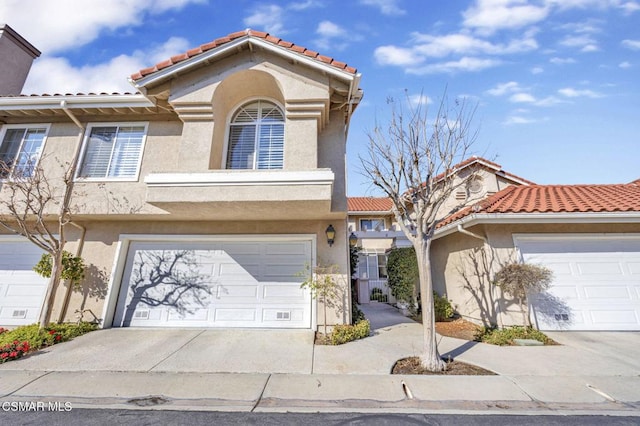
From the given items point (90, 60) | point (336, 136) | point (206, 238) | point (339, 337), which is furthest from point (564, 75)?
point (90, 60)

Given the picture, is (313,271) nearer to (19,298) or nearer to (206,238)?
(206,238)

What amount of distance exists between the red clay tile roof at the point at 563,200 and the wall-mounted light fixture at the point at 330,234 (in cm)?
425

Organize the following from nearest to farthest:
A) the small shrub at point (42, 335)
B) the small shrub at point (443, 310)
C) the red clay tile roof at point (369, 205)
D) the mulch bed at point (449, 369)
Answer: the mulch bed at point (449, 369) → the small shrub at point (42, 335) → the small shrub at point (443, 310) → the red clay tile roof at point (369, 205)

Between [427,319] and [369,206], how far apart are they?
56.8ft

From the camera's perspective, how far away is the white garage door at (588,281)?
7.46 meters

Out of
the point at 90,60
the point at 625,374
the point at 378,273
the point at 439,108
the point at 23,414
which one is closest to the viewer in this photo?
the point at 23,414

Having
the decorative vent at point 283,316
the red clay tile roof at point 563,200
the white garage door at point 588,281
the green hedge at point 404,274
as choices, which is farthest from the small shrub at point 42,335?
the white garage door at point 588,281

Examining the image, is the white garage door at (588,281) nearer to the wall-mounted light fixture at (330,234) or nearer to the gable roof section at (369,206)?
the wall-mounted light fixture at (330,234)

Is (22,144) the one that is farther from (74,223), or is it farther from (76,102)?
(74,223)

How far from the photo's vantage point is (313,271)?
24.6 ft

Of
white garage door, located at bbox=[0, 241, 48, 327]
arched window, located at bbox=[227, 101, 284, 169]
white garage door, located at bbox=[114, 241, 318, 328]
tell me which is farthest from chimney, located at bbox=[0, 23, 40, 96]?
arched window, located at bbox=[227, 101, 284, 169]

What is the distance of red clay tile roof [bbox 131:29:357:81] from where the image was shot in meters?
7.55

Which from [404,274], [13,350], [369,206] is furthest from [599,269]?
[13,350]

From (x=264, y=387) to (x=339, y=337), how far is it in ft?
8.52
